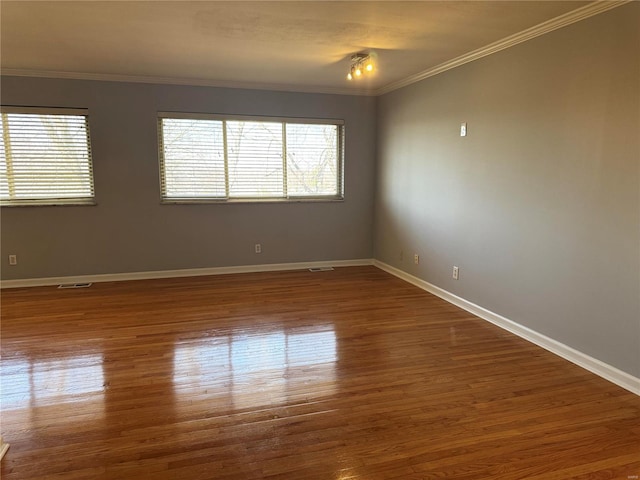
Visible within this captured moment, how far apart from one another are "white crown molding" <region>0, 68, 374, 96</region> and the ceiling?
2 cm

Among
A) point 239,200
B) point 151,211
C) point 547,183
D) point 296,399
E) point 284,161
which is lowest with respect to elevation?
point 296,399

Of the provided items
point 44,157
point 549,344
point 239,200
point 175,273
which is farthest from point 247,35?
point 549,344

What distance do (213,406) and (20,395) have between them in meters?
1.18

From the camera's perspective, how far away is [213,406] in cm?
232

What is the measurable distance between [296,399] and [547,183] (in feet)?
7.75

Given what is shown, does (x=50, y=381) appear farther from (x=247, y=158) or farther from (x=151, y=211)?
(x=247, y=158)

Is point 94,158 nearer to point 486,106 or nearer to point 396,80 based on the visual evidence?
point 396,80

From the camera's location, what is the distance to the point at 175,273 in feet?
17.0

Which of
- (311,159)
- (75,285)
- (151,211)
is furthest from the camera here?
(311,159)

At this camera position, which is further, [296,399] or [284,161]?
[284,161]

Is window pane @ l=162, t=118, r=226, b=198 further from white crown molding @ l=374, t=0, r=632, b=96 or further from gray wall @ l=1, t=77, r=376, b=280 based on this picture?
white crown molding @ l=374, t=0, r=632, b=96

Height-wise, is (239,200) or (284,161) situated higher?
(284,161)

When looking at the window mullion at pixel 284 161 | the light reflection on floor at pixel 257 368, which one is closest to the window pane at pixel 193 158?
the window mullion at pixel 284 161

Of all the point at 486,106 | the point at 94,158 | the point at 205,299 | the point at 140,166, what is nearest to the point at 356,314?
the point at 205,299
